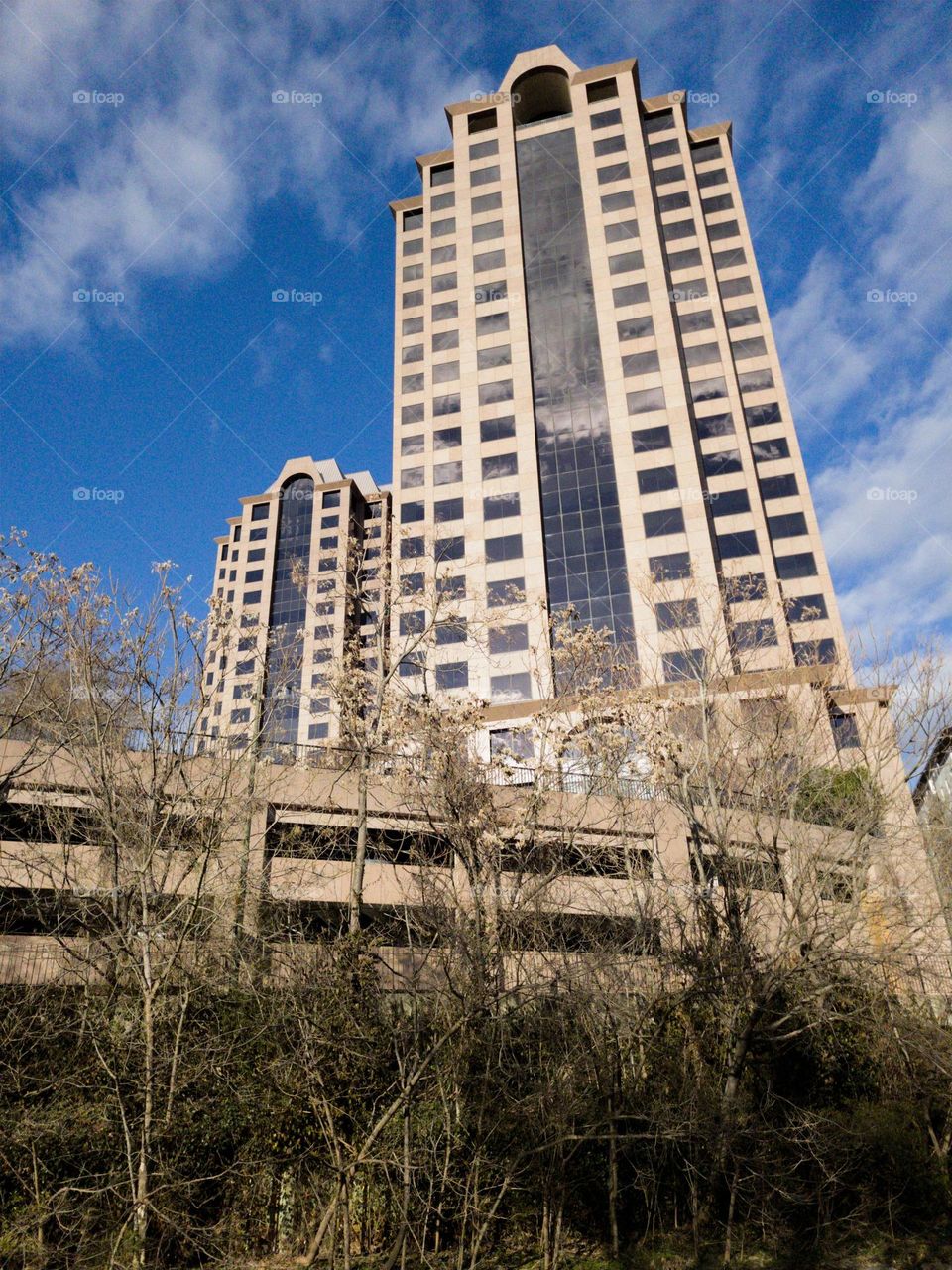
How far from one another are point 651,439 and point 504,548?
10.8m

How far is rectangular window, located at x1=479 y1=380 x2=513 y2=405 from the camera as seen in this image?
5000 centimetres

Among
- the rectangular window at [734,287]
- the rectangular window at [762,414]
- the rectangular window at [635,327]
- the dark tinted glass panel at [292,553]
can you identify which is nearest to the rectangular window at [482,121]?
the rectangular window at [734,287]

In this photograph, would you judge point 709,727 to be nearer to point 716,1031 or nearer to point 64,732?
point 716,1031

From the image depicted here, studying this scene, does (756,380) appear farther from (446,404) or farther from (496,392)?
(446,404)

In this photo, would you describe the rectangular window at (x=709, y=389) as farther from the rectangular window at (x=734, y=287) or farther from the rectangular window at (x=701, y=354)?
the rectangular window at (x=734, y=287)

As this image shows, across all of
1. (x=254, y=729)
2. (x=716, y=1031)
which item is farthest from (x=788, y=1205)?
(x=254, y=729)

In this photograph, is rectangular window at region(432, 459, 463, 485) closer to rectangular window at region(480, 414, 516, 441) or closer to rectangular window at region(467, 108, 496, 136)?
rectangular window at region(480, 414, 516, 441)

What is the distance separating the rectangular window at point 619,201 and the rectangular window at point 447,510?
22.7 metres

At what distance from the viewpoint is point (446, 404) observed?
5134 cm

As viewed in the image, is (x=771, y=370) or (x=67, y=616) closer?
(x=67, y=616)

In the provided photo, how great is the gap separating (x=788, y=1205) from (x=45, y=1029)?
1279cm

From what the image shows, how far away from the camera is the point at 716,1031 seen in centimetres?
1399

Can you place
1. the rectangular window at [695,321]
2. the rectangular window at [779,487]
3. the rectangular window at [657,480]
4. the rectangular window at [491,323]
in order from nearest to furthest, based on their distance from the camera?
1. the rectangular window at [657,480]
2. the rectangular window at [779,487]
3. the rectangular window at [695,321]
4. the rectangular window at [491,323]

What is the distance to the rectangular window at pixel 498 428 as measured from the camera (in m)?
48.8
